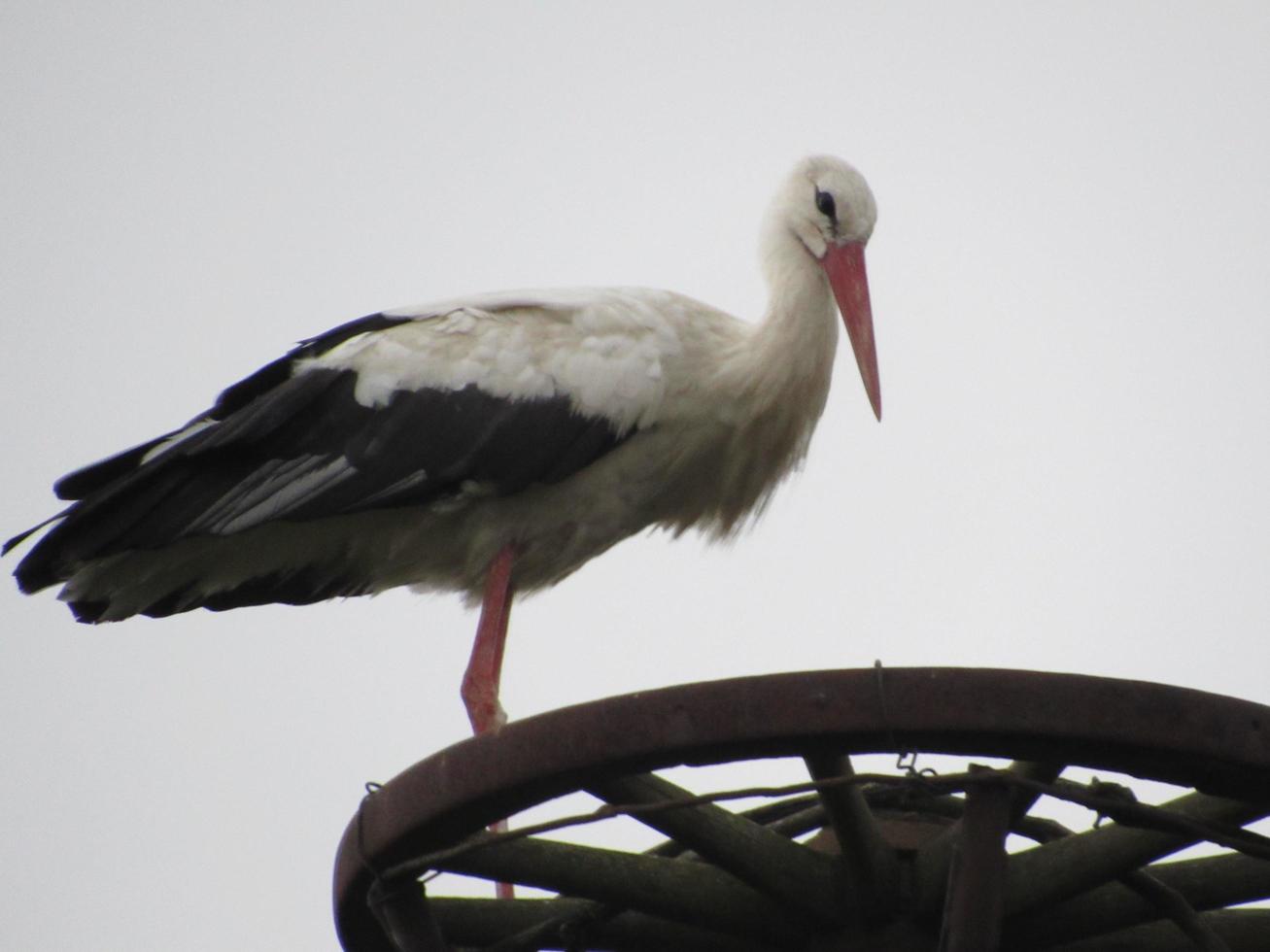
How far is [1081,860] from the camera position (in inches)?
146

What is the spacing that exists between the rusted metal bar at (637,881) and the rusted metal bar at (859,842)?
0.18m

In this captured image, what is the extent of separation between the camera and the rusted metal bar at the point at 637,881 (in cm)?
379

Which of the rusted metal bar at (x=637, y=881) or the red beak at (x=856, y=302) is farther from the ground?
the red beak at (x=856, y=302)

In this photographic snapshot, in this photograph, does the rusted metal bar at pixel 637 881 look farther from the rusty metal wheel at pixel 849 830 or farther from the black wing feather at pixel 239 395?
the black wing feather at pixel 239 395

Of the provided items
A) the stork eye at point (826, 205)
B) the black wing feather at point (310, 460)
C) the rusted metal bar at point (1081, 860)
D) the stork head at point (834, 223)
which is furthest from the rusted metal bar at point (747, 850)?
the stork eye at point (826, 205)

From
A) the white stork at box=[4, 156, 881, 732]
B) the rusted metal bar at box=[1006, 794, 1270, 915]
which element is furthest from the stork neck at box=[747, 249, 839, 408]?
the rusted metal bar at box=[1006, 794, 1270, 915]

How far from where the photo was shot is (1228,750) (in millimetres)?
3498

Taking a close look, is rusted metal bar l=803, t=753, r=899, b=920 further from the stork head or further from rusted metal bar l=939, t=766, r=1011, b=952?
the stork head

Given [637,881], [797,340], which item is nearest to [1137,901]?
[637,881]

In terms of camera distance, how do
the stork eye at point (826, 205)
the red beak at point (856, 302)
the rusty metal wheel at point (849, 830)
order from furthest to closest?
the stork eye at point (826, 205), the red beak at point (856, 302), the rusty metal wheel at point (849, 830)

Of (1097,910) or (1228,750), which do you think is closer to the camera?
(1228,750)

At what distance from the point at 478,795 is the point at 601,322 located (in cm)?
313

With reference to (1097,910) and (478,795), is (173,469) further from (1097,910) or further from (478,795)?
(1097,910)

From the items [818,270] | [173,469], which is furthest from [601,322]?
[173,469]
